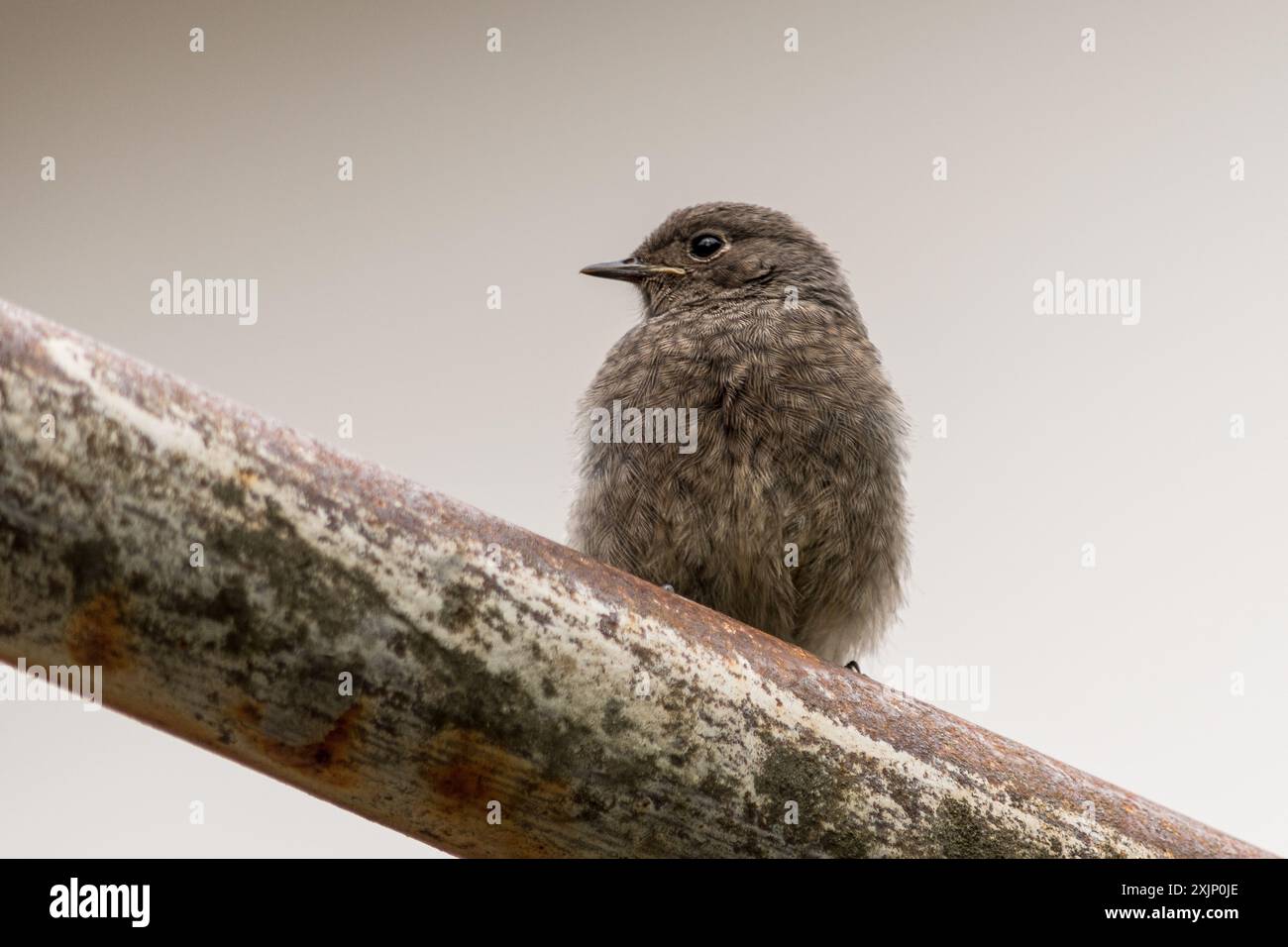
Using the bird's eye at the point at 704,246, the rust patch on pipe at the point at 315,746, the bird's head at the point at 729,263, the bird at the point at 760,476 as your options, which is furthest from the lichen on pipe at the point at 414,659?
the bird's eye at the point at 704,246

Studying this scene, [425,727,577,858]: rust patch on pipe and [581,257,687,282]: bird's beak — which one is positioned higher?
[581,257,687,282]: bird's beak

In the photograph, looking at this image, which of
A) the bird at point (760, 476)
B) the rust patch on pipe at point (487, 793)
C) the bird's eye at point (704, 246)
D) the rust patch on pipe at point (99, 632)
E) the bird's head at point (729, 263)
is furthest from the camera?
the bird's eye at point (704, 246)

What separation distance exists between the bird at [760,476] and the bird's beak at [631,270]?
0.58 meters

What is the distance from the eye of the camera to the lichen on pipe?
1543 millimetres

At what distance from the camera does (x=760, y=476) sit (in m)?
3.22

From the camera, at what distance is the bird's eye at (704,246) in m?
4.28

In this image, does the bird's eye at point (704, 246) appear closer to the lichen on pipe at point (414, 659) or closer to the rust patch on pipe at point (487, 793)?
the lichen on pipe at point (414, 659)

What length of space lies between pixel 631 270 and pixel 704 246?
10.1 inches

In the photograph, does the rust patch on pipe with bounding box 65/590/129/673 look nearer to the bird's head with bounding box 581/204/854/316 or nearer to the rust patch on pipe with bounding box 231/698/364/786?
the rust patch on pipe with bounding box 231/698/364/786

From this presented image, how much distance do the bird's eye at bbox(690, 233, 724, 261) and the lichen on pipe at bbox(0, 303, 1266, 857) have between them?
2.37 metres

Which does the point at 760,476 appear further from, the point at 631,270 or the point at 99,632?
the point at 99,632

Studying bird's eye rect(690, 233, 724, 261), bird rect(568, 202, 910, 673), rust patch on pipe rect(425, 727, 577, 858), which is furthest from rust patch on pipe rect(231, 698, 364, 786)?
bird's eye rect(690, 233, 724, 261)

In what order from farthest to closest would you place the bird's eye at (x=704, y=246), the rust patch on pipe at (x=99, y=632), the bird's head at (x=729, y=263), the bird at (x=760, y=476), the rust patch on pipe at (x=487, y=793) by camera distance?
1. the bird's eye at (x=704, y=246)
2. the bird's head at (x=729, y=263)
3. the bird at (x=760, y=476)
4. the rust patch on pipe at (x=487, y=793)
5. the rust patch on pipe at (x=99, y=632)
